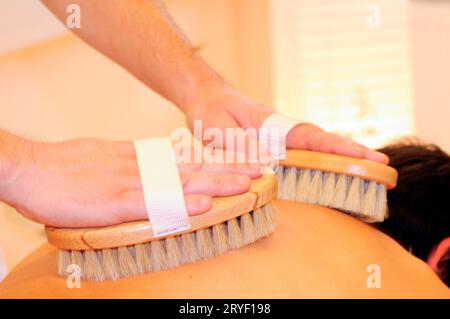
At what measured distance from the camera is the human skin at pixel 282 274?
0.56 metres

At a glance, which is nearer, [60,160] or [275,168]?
[60,160]

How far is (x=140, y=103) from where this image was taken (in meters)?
1.99

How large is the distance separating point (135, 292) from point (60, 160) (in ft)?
0.52

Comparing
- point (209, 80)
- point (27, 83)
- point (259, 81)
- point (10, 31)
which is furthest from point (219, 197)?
point (259, 81)

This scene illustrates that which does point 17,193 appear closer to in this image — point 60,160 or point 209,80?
point 60,160

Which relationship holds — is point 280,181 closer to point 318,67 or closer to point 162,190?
point 162,190

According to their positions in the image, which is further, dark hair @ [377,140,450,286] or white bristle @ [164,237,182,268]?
dark hair @ [377,140,450,286]

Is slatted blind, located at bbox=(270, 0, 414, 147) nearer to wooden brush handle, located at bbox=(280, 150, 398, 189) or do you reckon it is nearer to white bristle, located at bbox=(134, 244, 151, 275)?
wooden brush handle, located at bbox=(280, 150, 398, 189)

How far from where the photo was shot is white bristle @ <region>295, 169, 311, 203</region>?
75 cm

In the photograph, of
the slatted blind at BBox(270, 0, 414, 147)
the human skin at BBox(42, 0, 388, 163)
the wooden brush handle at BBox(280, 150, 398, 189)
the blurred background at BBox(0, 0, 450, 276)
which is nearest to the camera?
the wooden brush handle at BBox(280, 150, 398, 189)

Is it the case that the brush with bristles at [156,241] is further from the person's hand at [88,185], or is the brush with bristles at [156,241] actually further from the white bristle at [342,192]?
the white bristle at [342,192]

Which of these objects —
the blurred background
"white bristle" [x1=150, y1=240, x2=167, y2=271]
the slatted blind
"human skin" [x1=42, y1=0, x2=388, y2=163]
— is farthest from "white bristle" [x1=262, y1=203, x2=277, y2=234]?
the slatted blind

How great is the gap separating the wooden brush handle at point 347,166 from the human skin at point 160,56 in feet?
0.43

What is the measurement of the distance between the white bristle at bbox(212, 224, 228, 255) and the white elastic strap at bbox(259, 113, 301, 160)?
7.8 inches
